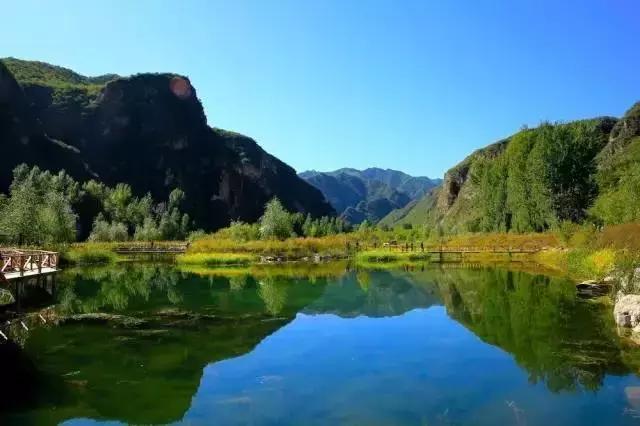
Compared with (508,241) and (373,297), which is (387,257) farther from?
(373,297)

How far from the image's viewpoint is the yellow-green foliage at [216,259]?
59500mm

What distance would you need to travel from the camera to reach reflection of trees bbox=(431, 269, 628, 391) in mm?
15055

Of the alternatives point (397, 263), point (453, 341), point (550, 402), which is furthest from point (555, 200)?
point (550, 402)

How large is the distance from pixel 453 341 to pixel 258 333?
7.52m

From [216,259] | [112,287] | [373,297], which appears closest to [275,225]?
[216,259]

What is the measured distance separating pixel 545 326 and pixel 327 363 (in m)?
9.61

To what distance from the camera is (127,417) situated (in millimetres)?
12273

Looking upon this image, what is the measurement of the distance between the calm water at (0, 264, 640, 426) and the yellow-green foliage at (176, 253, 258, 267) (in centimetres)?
2798

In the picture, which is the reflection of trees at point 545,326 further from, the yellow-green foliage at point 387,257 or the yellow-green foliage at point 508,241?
the yellow-green foliage at point 508,241

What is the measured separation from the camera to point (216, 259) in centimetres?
5975

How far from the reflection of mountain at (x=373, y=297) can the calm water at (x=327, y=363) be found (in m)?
Answer: 0.26

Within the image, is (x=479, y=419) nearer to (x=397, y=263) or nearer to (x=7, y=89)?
(x=397, y=263)

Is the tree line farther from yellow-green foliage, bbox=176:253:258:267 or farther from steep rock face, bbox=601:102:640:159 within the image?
steep rock face, bbox=601:102:640:159

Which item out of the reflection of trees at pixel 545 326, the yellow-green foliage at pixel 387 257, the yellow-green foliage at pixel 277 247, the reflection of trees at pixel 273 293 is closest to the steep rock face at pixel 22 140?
the yellow-green foliage at pixel 277 247
